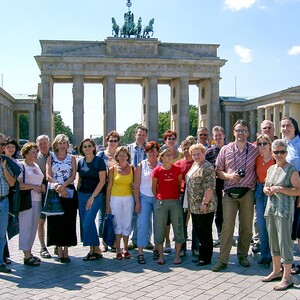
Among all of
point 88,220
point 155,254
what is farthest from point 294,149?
point 88,220

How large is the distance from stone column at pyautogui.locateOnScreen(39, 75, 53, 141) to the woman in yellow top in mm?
49924

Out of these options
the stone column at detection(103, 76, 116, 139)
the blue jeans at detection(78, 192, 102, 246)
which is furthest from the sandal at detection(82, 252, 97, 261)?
the stone column at detection(103, 76, 116, 139)

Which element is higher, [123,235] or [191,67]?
[191,67]

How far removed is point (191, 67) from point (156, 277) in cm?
5405

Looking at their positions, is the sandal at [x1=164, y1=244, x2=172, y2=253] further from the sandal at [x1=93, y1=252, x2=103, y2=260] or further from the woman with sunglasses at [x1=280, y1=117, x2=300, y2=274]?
the woman with sunglasses at [x1=280, y1=117, x2=300, y2=274]

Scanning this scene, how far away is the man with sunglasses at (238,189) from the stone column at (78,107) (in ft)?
166

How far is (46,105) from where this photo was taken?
5869cm

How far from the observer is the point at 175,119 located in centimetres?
6481

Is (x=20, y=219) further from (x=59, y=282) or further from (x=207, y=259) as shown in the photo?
(x=207, y=259)

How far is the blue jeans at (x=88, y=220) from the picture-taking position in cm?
1024

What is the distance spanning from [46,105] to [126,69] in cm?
1133

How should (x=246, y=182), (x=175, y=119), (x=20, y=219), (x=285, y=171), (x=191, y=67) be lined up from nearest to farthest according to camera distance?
(x=285, y=171)
(x=246, y=182)
(x=20, y=219)
(x=191, y=67)
(x=175, y=119)

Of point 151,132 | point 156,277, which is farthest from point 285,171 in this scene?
point 151,132

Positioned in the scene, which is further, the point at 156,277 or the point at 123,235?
the point at 123,235
